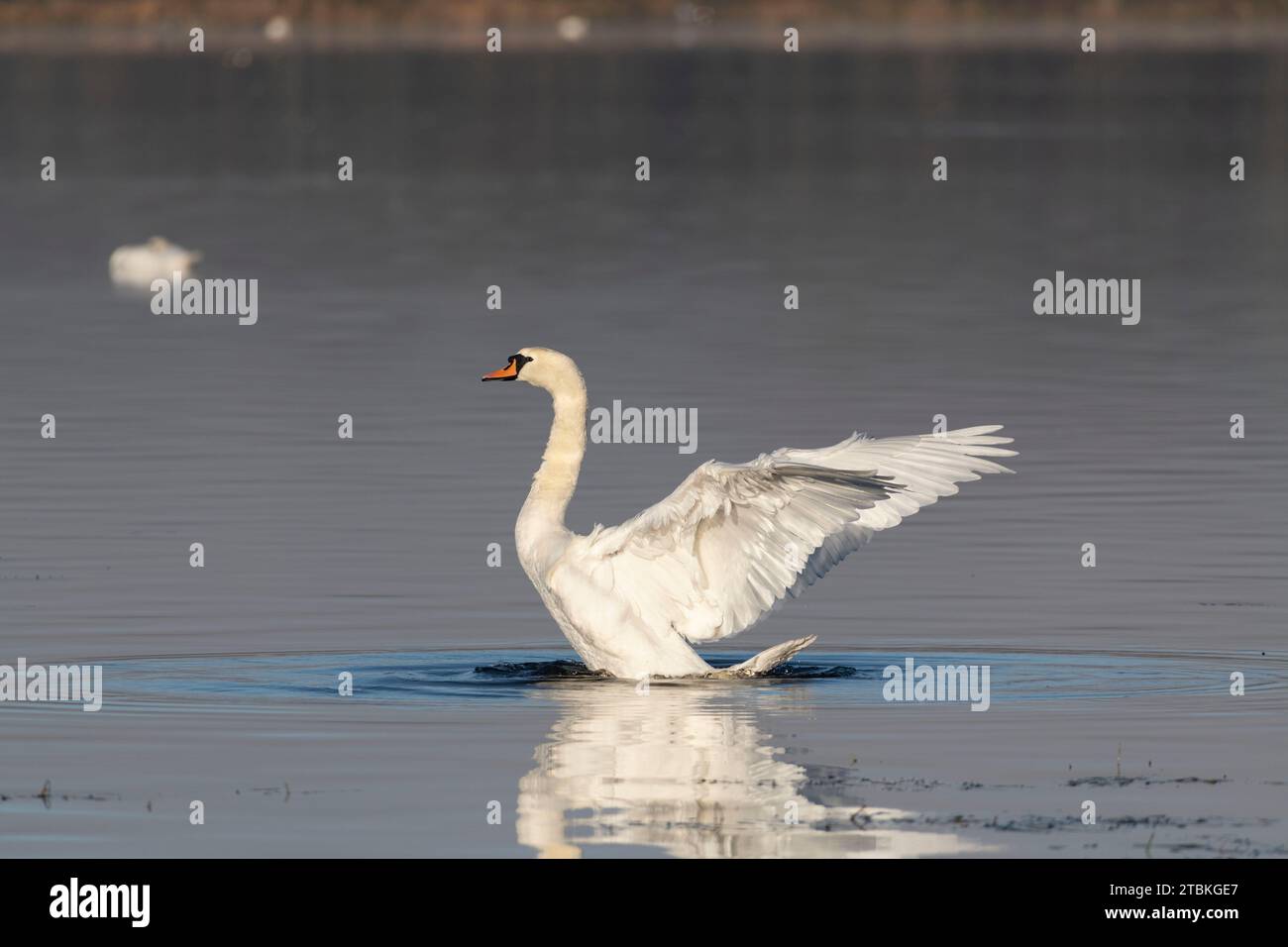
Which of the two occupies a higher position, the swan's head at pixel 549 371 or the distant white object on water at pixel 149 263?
the distant white object on water at pixel 149 263

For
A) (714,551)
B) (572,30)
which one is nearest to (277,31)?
(572,30)

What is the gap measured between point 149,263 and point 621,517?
2004 centimetres

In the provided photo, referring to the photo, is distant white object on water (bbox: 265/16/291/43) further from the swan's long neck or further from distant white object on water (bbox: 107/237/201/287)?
the swan's long neck

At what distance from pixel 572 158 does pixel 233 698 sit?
49.4 metres

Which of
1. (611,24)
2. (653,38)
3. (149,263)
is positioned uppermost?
(611,24)

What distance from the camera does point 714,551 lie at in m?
14.8

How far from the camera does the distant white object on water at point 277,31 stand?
4926 inches

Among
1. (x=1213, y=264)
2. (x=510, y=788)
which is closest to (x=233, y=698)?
(x=510, y=788)

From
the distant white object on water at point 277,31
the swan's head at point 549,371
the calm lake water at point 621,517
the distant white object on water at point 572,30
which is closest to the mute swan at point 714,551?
the calm lake water at point 621,517

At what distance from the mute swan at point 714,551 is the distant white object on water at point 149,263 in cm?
2275

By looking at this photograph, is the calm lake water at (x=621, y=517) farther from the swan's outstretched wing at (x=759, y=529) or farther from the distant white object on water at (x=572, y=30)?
the distant white object on water at (x=572, y=30)

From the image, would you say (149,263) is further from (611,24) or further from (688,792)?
(611,24)

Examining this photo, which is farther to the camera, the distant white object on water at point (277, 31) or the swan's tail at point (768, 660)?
the distant white object on water at point (277, 31)

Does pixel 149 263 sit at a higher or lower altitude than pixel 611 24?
lower
